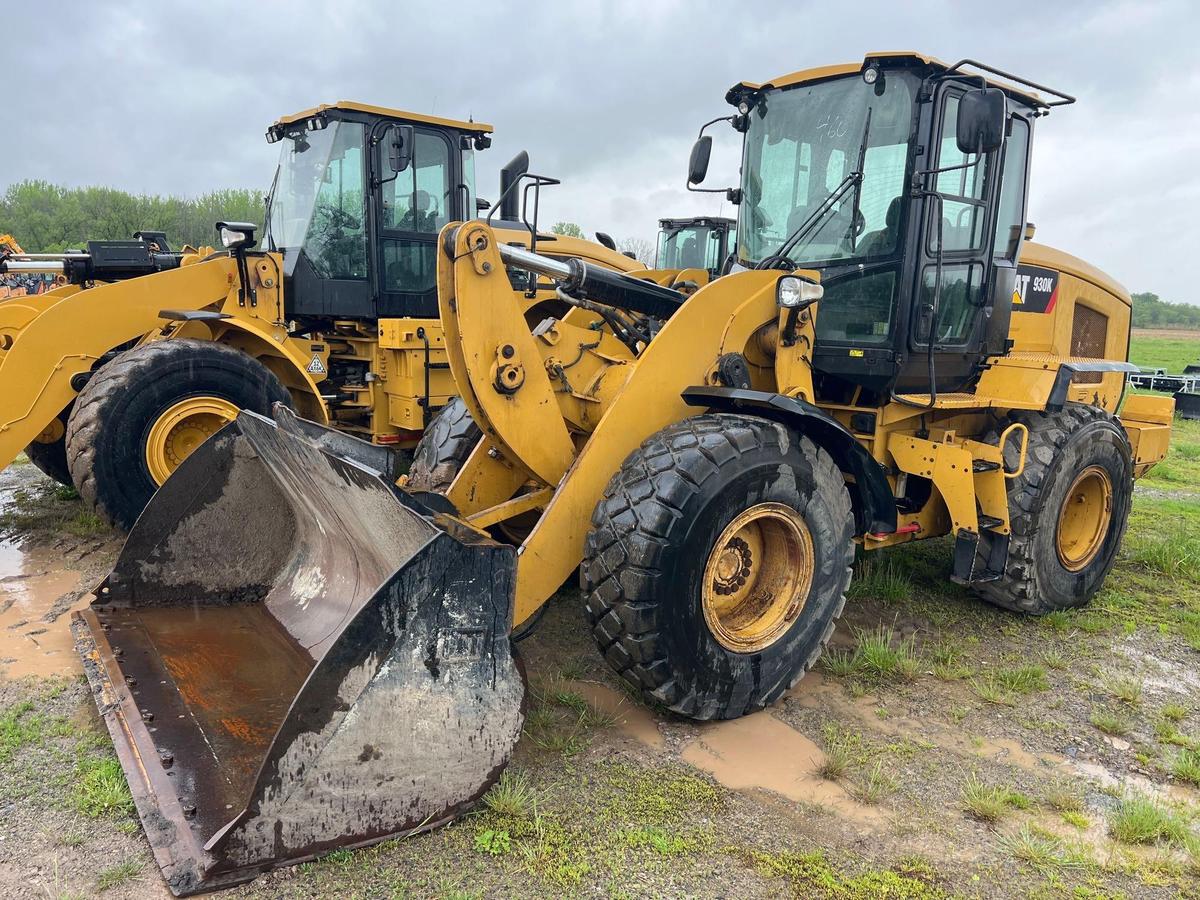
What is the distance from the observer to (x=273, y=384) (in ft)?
20.0

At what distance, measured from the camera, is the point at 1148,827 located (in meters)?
2.93

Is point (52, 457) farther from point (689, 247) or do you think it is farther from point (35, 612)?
point (689, 247)

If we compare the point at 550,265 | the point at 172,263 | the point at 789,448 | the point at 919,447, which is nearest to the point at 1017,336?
the point at 919,447

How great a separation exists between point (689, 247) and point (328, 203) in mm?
9567

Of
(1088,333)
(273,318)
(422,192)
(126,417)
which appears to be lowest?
(126,417)

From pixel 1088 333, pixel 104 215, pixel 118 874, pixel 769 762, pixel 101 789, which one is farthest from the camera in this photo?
pixel 104 215

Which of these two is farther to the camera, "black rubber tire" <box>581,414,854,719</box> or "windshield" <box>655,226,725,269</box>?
"windshield" <box>655,226,725,269</box>

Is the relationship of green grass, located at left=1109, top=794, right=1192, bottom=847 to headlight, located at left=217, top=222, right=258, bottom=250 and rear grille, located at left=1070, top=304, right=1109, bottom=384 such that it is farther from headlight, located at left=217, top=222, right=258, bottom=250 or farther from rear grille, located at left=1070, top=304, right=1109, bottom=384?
headlight, located at left=217, top=222, right=258, bottom=250

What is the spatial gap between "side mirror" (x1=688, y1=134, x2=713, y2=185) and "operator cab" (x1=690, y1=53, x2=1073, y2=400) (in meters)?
0.20

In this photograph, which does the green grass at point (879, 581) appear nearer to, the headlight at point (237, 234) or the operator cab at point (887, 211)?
the operator cab at point (887, 211)

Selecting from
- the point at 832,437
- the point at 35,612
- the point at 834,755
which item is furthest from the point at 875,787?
the point at 35,612

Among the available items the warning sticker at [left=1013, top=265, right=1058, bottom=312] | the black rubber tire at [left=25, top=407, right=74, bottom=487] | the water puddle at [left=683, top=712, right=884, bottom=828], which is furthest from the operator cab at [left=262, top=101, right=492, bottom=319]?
the water puddle at [left=683, top=712, right=884, bottom=828]

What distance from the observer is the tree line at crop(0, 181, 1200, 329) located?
2584 cm

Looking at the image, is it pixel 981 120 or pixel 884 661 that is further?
pixel 884 661
